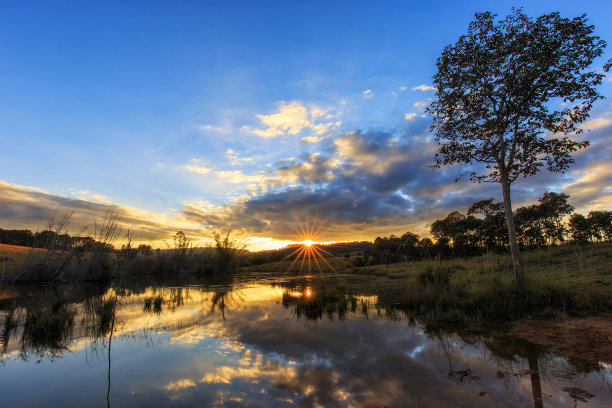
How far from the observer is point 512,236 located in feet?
35.9

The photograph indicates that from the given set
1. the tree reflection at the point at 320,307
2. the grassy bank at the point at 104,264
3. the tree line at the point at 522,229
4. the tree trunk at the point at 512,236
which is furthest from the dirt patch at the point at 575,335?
the tree line at the point at 522,229

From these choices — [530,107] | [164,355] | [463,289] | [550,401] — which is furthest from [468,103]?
[164,355]

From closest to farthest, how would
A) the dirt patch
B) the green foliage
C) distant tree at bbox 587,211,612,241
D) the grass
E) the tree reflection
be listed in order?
the dirt patch < the grass < the tree reflection < the green foliage < distant tree at bbox 587,211,612,241

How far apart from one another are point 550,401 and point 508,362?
1606mm

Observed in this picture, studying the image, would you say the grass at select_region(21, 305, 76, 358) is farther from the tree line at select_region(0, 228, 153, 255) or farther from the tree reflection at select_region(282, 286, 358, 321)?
the tree line at select_region(0, 228, 153, 255)

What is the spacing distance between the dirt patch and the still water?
0.56m

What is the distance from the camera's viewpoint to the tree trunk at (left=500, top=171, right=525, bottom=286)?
10481 millimetres

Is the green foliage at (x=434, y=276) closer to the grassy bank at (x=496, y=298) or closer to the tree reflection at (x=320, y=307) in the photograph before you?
the grassy bank at (x=496, y=298)

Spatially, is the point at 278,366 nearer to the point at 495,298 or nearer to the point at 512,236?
the point at 495,298

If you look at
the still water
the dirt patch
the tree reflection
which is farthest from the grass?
the dirt patch

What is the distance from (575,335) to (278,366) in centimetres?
713

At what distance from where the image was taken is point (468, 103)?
38.6ft

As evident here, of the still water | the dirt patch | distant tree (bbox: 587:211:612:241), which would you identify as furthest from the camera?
distant tree (bbox: 587:211:612:241)

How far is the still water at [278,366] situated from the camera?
161 inches
